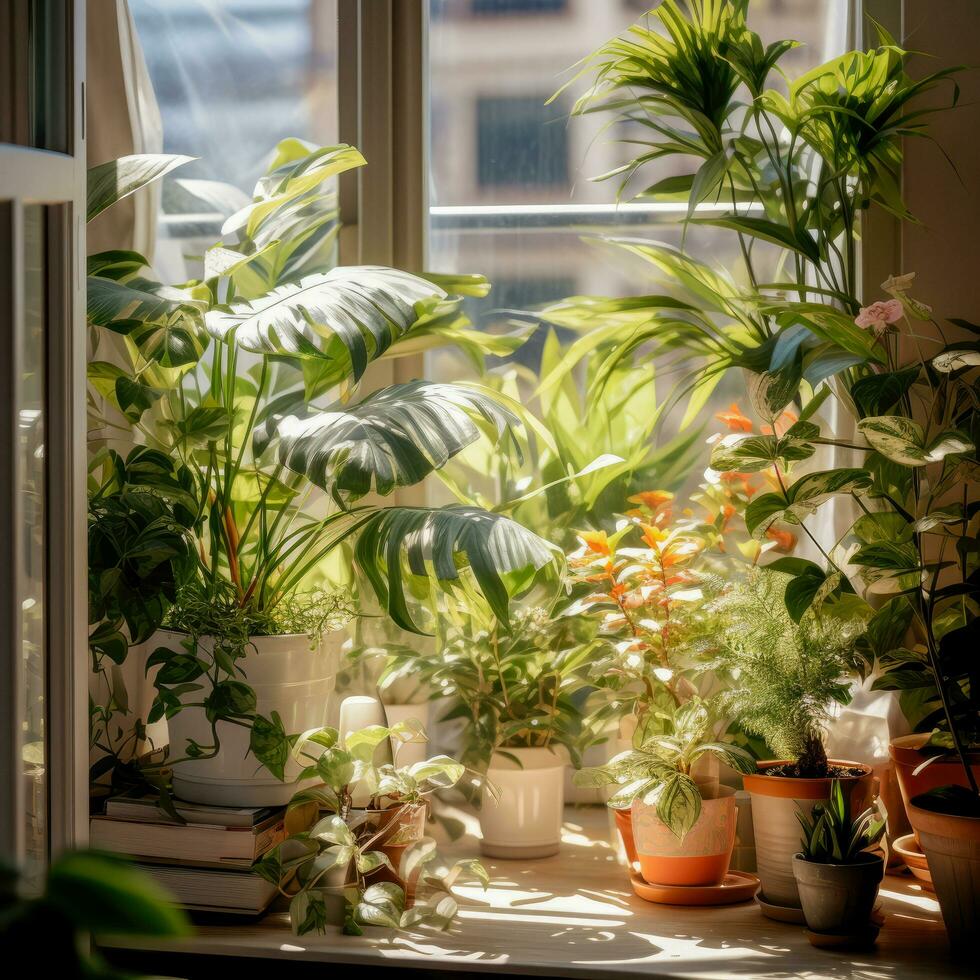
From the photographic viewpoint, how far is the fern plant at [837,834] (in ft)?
4.55

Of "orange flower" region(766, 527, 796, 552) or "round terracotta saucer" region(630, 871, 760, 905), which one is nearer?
"round terracotta saucer" region(630, 871, 760, 905)

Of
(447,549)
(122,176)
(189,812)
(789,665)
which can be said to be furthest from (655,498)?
(122,176)

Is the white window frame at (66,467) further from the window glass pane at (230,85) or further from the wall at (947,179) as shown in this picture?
the wall at (947,179)

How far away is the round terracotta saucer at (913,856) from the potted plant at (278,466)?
71cm

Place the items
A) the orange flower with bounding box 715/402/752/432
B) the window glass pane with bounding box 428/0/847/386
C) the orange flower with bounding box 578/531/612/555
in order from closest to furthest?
the orange flower with bounding box 578/531/612/555 < the orange flower with bounding box 715/402/752/432 < the window glass pane with bounding box 428/0/847/386

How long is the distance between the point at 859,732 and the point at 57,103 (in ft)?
4.71

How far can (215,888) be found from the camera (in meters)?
1.46

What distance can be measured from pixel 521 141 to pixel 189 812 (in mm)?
1310

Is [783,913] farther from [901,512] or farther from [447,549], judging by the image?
[447,549]

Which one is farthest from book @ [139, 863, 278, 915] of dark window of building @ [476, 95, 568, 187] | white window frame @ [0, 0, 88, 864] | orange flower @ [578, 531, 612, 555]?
dark window of building @ [476, 95, 568, 187]

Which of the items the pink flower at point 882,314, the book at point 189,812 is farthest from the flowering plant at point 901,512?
the book at point 189,812

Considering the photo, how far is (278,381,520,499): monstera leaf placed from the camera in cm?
130

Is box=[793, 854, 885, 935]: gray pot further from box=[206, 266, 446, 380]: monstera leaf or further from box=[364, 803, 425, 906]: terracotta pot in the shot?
box=[206, 266, 446, 380]: monstera leaf

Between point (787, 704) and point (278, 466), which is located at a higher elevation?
point (278, 466)
